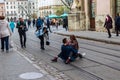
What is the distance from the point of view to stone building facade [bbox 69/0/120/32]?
28250mm

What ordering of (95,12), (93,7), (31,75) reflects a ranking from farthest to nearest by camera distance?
(93,7), (95,12), (31,75)

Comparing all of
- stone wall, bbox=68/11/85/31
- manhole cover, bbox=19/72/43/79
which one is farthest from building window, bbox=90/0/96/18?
manhole cover, bbox=19/72/43/79

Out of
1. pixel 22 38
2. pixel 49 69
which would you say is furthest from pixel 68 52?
pixel 22 38

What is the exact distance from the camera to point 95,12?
104 feet

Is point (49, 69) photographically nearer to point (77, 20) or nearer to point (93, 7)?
point (93, 7)

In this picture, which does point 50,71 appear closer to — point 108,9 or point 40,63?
point 40,63

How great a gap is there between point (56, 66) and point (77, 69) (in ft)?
3.16

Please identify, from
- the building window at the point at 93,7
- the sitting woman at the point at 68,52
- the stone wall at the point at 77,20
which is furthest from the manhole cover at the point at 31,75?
the stone wall at the point at 77,20

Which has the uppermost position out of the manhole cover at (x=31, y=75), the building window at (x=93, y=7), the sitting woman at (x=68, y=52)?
the building window at (x=93, y=7)

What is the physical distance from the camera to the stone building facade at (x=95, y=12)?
2825cm

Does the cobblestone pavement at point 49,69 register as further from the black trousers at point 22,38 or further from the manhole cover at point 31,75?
the black trousers at point 22,38

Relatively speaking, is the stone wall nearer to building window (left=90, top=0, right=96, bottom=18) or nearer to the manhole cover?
building window (left=90, top=0, right=96, bottom=18)

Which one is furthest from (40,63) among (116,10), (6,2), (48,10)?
(6,2)

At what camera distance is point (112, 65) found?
443 inches
